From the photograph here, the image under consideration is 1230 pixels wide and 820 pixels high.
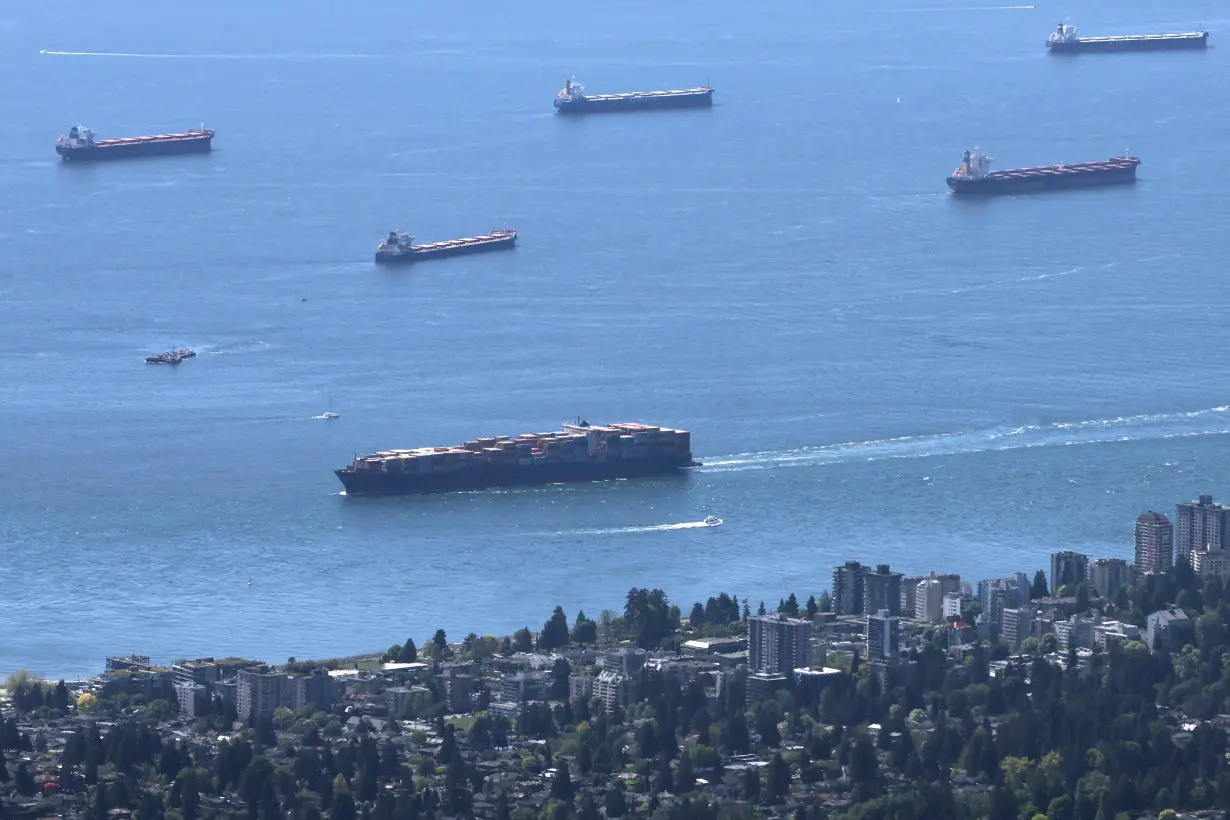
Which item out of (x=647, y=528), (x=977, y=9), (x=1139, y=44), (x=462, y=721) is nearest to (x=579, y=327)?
(x=647, y=528)

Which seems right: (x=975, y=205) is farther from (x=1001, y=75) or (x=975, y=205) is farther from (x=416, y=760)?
(x=416, y=760)

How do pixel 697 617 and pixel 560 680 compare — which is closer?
pixel 560 680

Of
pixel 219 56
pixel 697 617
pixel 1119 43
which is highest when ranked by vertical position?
pixel 219 56

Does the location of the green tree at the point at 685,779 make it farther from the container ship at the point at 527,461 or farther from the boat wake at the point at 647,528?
the container ship at the point at 527,461

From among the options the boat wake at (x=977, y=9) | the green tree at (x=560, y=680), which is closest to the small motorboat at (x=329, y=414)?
the green tree at (x=560, y=680)

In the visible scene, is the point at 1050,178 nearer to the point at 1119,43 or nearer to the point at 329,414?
the point at 1119,43

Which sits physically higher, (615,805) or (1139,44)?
(1139,44)
